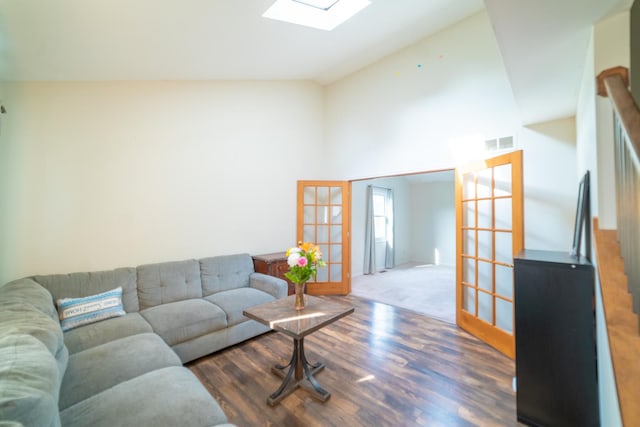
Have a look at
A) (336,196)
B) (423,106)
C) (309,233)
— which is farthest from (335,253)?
(423,106)

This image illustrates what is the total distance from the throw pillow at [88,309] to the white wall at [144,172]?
600 mm

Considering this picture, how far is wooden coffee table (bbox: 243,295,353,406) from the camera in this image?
191cm

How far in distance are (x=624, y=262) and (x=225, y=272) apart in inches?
134

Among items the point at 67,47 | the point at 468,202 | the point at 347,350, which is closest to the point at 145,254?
the point at 67,47

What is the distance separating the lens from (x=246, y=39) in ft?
9.18

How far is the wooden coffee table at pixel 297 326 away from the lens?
191 centimetres

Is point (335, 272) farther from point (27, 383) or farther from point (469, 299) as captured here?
point (27, 383)

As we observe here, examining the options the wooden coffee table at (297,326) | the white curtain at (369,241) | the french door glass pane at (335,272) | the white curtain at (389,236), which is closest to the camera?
the wooden coffee table at (297,326)

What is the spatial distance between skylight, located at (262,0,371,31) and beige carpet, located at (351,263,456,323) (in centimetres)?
376

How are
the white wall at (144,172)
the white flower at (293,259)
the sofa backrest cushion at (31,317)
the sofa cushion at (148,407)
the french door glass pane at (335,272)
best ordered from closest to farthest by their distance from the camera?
1. the sofa cushion at (148,407)
2. the sofa backrest cushion at (31,317)
3. the white flower at (293,259)
4. the white wall at (144,172)
5. the french door glass pane at (335,272)

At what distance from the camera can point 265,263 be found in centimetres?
357

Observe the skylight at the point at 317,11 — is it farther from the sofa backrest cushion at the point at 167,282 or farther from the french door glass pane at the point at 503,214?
the sofa backrest cushion at the point at 167,282

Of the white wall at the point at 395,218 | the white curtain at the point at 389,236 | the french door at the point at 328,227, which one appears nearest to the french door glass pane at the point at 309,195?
the french door at the point at 328,227

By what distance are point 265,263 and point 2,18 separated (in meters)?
3.06
